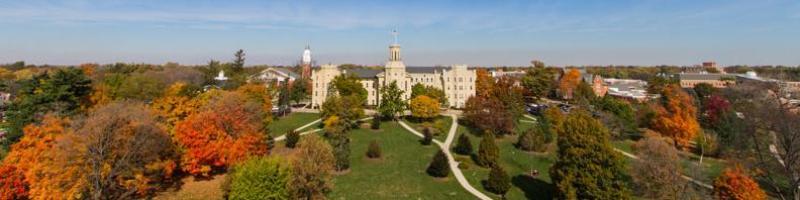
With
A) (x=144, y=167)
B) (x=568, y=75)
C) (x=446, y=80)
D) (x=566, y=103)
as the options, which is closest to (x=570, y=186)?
(x=144, y=167)

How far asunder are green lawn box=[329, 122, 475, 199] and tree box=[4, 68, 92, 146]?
2632cm

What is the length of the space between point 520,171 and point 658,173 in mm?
12608

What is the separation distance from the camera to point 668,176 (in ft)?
94.6

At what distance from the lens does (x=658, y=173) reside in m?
29.1

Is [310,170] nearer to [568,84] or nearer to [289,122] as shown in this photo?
[289,122]

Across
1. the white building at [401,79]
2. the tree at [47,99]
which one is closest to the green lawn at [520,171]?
the white building at [401,79]

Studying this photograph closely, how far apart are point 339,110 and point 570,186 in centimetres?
2939

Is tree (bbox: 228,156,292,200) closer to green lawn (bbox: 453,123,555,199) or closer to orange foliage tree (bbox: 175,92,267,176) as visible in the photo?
orange foliage tree (bbox: 175,92,267,176)

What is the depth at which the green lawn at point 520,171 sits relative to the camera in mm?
34500

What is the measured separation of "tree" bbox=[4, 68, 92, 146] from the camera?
37844 mm

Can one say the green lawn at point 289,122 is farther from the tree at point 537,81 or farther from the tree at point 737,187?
the tree at point 737,187

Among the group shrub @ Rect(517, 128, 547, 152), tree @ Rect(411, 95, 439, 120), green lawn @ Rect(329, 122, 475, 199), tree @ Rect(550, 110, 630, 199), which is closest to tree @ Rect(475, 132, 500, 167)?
green lawn @ Rect(329, 122, 475, 199)

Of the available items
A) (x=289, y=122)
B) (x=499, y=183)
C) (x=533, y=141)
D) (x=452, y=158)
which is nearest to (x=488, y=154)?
(x=452, y=158)

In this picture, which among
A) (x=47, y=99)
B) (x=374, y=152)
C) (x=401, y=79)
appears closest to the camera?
(x=47, y=99)
